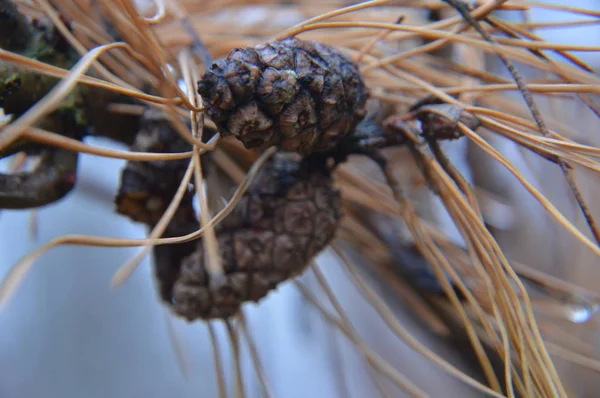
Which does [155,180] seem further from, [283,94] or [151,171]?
[283,94]

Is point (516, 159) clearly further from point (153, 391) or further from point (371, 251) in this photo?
point (153, 391)

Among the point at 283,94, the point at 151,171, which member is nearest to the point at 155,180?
the point at 151,171

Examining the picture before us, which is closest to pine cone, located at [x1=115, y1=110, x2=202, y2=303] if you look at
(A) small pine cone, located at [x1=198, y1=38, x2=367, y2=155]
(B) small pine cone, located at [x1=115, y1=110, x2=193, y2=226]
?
(B) small pine cone, located at [x1=115, y1=110, x2=193, y2=226]

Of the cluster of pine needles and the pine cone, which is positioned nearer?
the cluster of pine needles

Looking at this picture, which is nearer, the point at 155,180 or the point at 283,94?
the point at 283,94

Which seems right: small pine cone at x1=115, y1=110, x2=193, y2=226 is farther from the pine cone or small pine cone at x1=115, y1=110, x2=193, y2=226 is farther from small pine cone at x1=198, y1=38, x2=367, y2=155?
small pine cone at x1=198, y1=38, x2=367, y2=155
